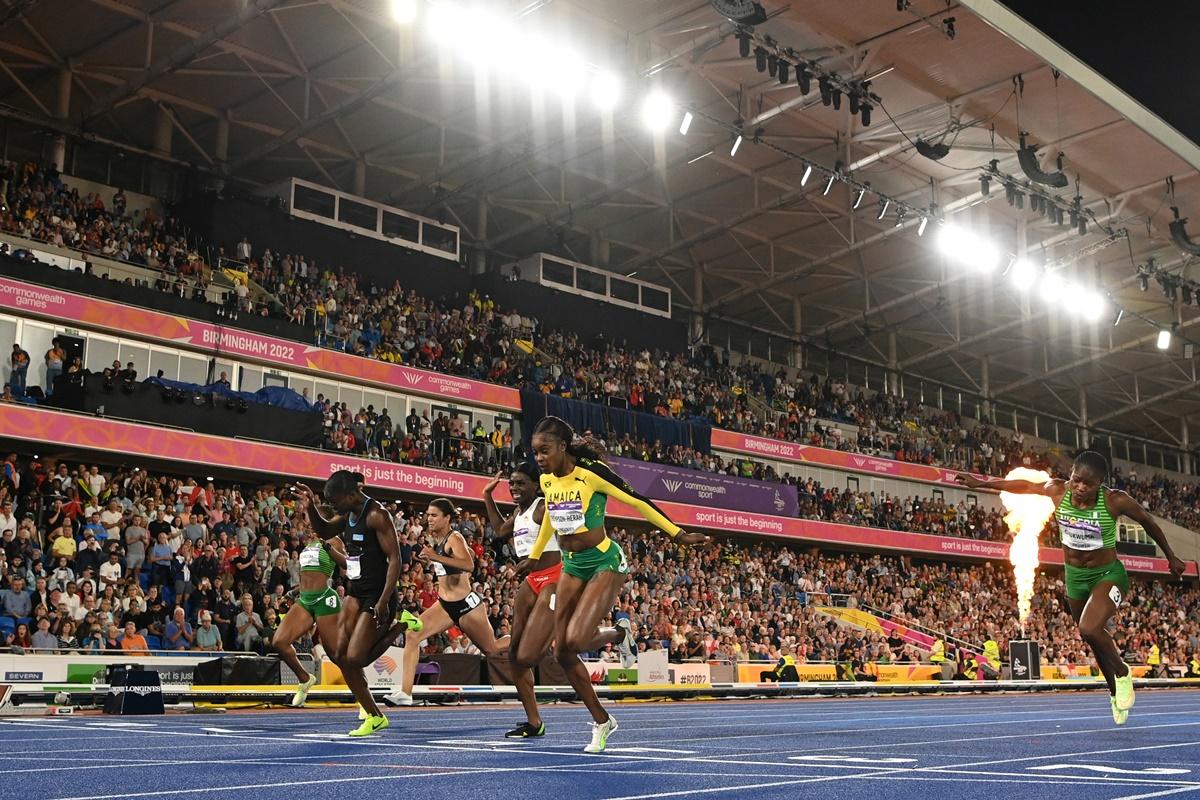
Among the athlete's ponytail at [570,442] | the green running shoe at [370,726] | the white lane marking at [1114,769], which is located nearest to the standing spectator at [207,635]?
A: the green running shoe at [370,726]

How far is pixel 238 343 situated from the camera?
32.1 meters

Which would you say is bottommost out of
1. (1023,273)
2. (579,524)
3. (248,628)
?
(248,628)

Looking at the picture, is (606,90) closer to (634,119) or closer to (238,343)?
(634,119)

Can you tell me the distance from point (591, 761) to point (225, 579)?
1773 centimetres

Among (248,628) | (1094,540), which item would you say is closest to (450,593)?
(1094,540)

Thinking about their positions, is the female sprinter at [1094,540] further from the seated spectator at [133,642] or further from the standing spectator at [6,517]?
the standing spectator at [6,517]

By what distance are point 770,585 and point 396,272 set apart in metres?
16.3

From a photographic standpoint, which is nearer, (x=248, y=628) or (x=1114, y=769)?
(x=1114, y=769)

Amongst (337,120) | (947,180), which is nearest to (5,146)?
(337,120)

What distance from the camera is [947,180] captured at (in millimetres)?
40812

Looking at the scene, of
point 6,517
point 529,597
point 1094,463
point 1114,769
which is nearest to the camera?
point 1114,769

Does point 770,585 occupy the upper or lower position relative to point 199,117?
lower

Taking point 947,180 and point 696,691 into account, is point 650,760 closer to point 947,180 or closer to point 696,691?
point 696,691

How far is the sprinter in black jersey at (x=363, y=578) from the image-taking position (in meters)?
10.0
